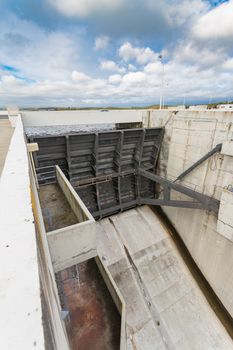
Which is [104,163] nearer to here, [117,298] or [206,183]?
[206,183]

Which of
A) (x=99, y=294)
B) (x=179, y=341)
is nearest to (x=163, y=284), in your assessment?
(x=179, y=341)

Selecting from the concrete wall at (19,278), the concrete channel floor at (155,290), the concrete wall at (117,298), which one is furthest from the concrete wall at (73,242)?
the concrete channel floor at (155,290)

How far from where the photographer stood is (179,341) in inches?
204

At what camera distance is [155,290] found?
20.2ft

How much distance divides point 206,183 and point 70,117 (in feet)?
20.2

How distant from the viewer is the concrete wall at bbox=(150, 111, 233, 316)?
5398 mm

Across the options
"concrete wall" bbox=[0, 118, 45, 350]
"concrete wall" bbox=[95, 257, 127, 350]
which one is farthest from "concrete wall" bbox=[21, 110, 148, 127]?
"concrete wall" bbox=[0, 118, 45, 350]

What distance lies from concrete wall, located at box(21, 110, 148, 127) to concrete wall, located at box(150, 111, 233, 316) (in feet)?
6.77

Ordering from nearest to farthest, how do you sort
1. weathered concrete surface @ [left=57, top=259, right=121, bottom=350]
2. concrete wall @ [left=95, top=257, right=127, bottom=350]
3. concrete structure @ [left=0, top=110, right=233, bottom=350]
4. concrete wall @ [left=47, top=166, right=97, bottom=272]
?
concrete wall @ [left=47, top=166, right=97, bottom=272], concrete structure @ [left=0, top=110, right=233, bottom=350], concrete wall @ [left=95, top=257, right=127, bottom=350], weathered concrete surface @ [left=57, top=259, right=121, bottom=350]

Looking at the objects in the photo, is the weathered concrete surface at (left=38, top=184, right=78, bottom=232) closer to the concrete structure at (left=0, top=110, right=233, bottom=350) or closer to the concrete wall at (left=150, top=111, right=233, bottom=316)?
the concrete structure at (left=0, top=110, right=233, bottom=350)

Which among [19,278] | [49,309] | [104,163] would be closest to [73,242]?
[49,309]

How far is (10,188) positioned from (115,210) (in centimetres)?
757

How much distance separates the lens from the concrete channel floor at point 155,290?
5.21 metres

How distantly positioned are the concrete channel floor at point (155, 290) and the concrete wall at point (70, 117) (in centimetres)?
485
